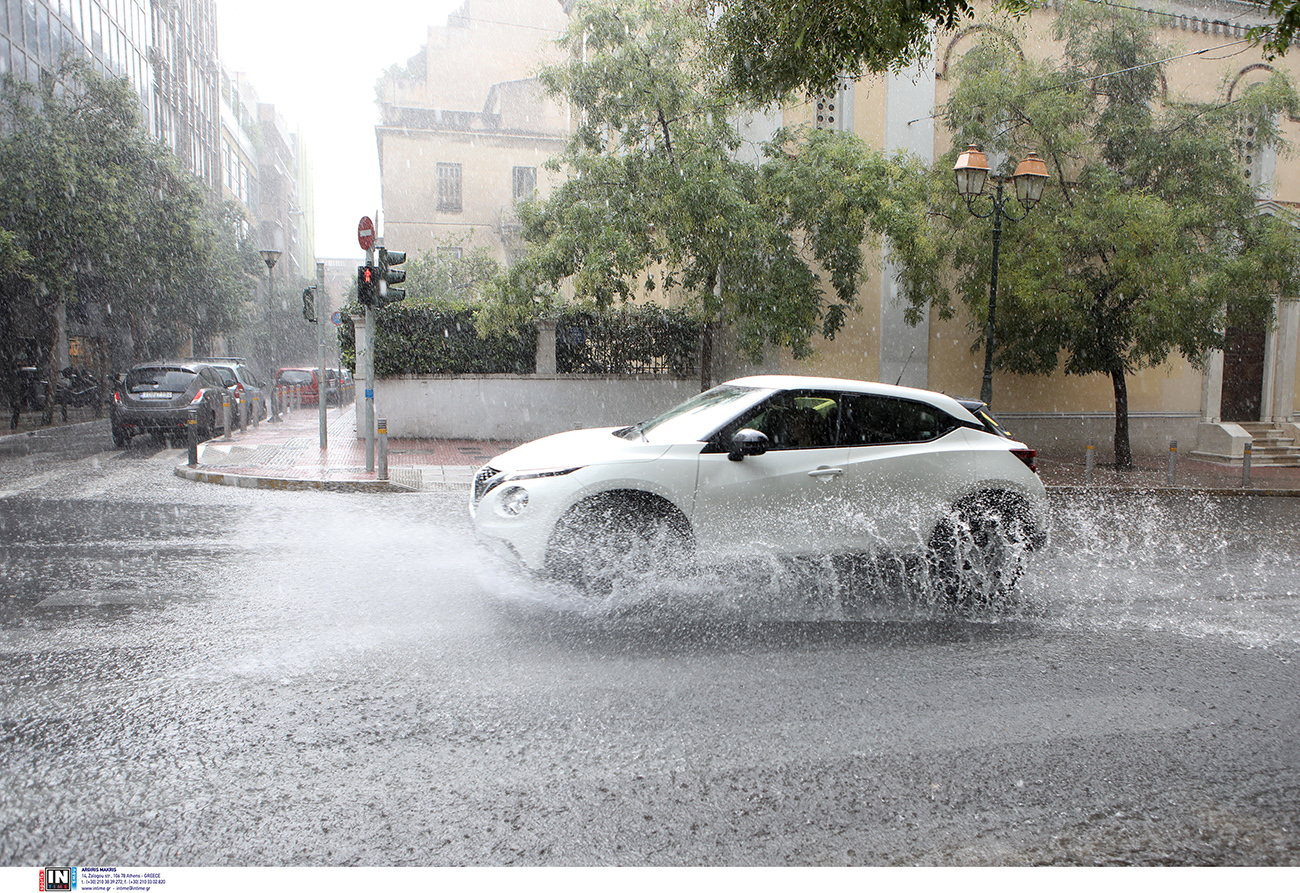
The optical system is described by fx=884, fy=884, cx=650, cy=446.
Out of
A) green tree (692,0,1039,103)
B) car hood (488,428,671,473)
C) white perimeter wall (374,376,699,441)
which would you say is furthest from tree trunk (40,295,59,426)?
car hood (488,428,671,473)

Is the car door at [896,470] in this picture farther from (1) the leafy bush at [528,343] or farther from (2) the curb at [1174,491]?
(1) the leafy bush at [528,343]

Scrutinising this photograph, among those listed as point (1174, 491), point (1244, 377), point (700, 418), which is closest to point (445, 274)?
point (1244, 377)

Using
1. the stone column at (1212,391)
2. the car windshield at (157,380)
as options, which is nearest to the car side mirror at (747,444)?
the car windshield at (157,380)

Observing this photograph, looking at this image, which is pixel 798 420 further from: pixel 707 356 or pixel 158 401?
pixel 158 401

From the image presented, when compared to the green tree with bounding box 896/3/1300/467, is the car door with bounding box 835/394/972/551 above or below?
below

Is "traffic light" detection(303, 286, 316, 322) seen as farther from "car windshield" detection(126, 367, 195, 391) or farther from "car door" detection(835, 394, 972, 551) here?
"car door" detection(835, 394, 972, 551)

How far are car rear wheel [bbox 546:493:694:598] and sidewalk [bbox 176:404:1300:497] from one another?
6.17 metres

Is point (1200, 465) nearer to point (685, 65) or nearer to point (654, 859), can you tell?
point (685, 65)

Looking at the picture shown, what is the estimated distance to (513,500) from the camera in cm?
564

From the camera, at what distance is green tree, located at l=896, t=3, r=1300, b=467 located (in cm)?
1395

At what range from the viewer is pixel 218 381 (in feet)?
59.5

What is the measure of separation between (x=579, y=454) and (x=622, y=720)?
2.26 metres

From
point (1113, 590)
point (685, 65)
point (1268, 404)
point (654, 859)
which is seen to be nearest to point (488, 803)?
point (654, 859)

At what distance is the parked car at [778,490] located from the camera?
5.60 m
